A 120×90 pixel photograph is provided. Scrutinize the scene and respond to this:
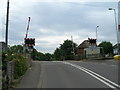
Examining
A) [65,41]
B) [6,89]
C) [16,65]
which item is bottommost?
[6,89]

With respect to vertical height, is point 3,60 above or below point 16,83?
above

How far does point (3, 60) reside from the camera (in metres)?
12.4

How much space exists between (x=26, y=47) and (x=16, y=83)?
14672mm

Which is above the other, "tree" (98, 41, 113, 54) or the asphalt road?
"tree" (98, 41, 113, 54)

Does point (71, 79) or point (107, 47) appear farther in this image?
point (107, 47)

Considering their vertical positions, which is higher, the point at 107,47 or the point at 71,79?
the point at 107,47

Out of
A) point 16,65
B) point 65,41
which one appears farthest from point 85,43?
point 16,65

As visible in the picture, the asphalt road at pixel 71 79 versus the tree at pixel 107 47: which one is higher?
the tree at pixel 107 47

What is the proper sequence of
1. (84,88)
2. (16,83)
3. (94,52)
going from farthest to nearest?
(94,52)
(16,83)
(84,88)

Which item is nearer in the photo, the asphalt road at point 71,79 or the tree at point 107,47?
the asphalt road at point 71,79

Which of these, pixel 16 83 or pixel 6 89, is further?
pixel 16 83

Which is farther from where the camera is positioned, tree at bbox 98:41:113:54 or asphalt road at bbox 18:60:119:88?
tree at bbox 98:41:113:54

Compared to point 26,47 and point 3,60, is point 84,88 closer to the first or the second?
point 3,60

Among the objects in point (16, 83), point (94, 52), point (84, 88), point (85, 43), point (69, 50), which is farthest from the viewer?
point (85, 43)
